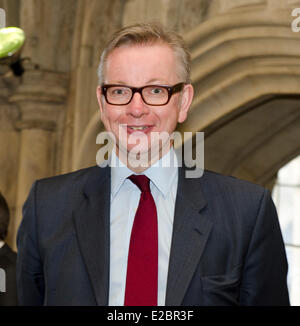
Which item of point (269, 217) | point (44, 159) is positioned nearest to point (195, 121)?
point (44, 159)

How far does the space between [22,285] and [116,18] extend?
306 cm

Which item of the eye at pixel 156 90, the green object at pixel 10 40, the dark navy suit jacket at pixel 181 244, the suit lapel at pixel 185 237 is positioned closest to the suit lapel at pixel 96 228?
the dark navy suit jacket at pixel 181 244

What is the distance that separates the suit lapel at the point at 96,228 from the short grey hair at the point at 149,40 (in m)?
0.22

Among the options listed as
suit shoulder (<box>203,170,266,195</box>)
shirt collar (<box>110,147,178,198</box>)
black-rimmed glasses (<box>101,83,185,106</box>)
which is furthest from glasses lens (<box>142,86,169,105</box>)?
suit shoulder (<box>203,170,266,195</box>)

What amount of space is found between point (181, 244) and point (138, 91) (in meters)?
0.31

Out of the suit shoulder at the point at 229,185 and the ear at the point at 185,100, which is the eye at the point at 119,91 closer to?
the ear at the point at 185,100

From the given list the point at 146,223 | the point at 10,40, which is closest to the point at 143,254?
the point at 146,223

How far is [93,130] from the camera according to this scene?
417cm

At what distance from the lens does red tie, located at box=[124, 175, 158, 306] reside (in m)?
1.21

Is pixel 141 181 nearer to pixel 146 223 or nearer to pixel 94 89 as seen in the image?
pixel 146 223

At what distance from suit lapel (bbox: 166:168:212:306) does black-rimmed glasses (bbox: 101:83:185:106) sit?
0.21 metres

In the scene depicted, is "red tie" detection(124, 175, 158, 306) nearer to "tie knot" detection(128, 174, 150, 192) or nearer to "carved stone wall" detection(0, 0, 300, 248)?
"tie knot" detection(128, 174, 150, 192)

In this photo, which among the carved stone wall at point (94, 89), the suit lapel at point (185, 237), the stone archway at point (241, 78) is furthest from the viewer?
the carved stone wall at point (94, 89)

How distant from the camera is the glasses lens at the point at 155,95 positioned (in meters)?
1.24
